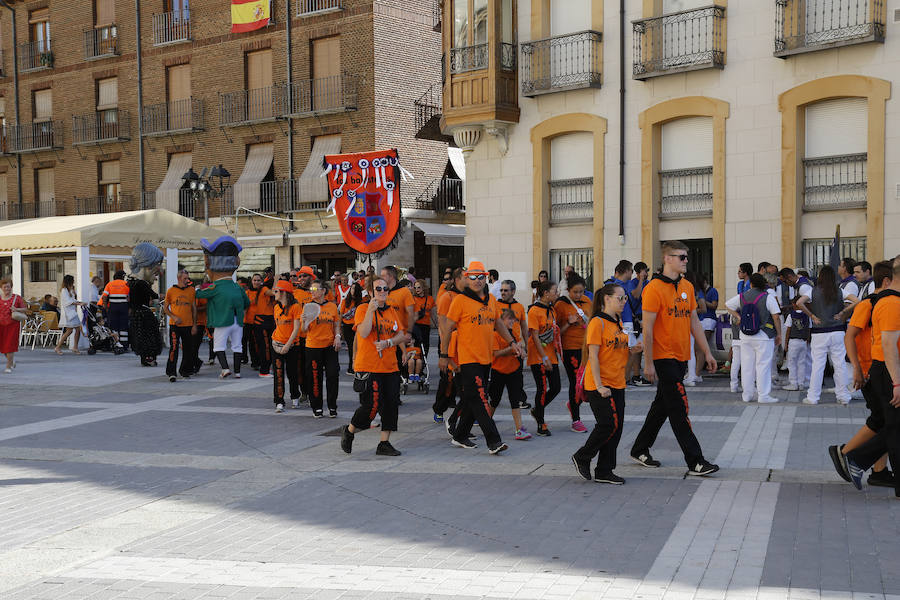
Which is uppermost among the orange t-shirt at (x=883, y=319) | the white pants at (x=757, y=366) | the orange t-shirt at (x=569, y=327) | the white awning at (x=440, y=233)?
the white awning at (x=440, y=233)

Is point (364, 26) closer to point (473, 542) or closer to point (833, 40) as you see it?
point (833, 40)

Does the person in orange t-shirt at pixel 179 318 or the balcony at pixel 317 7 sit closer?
the person in orange t-shirt at pixel 179 318

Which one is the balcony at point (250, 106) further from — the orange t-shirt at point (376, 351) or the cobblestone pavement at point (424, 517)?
the orange t-shirt at point (376, 351)

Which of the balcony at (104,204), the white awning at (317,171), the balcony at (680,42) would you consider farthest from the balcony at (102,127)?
the balcony at (680,42)

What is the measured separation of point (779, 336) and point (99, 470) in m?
8.62

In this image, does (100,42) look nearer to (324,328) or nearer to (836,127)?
(836,127)

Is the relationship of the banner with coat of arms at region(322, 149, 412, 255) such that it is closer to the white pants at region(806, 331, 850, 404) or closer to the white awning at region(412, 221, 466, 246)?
the white pants at region(806, 331, 850, 404)

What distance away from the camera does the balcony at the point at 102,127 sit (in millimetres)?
36531

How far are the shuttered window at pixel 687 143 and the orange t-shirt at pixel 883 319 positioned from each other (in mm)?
12865

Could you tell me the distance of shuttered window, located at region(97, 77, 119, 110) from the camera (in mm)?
37125

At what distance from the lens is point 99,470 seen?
8641mm

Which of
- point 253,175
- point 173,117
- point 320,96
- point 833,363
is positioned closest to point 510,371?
point 833,363

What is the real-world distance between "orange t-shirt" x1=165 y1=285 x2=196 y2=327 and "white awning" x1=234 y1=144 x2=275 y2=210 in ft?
56.6

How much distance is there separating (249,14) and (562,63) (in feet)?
51.5
